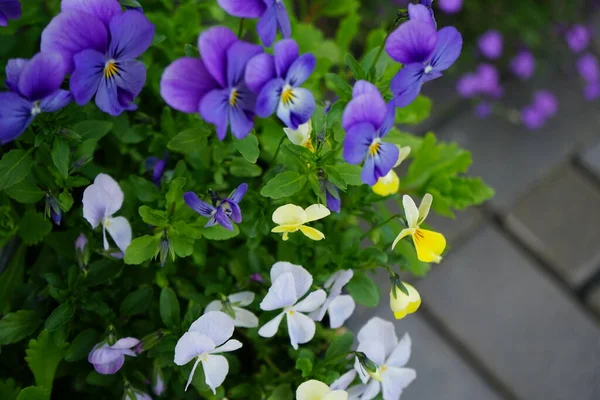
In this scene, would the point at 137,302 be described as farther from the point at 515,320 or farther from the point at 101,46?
the point at 515,320

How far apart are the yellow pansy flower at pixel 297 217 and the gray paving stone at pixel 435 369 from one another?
69 cm

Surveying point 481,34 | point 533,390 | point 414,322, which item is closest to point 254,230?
point 414,322

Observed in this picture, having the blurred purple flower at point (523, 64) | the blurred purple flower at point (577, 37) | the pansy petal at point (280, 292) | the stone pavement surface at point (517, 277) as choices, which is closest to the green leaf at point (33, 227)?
the pansy petal at point (280, 292)

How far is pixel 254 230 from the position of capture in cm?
63

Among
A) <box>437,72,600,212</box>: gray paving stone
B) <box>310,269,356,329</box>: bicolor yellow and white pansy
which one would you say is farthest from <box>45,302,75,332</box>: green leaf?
<box>437,72,600,212</box>: gray paving stone

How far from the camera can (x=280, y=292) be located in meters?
0.57

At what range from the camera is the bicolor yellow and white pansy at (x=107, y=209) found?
1.93ft

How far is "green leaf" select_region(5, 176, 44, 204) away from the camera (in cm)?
61

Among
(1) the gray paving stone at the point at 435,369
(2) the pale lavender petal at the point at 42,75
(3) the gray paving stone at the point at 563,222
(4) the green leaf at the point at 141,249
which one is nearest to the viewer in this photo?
(2) the pale lavender petal at the point at 42,75

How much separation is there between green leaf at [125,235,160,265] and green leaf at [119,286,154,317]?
60 mm

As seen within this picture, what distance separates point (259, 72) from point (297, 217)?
12 centimetres

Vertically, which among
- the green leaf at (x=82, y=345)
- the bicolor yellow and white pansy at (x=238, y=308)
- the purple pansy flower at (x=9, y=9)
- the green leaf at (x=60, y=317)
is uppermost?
the purple pansy flower at (x=9, y=9)

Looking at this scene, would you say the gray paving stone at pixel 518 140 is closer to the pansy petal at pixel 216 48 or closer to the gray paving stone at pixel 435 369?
the gray paving stone at pixel 435 369

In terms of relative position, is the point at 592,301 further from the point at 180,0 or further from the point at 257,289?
the point at 180,0
